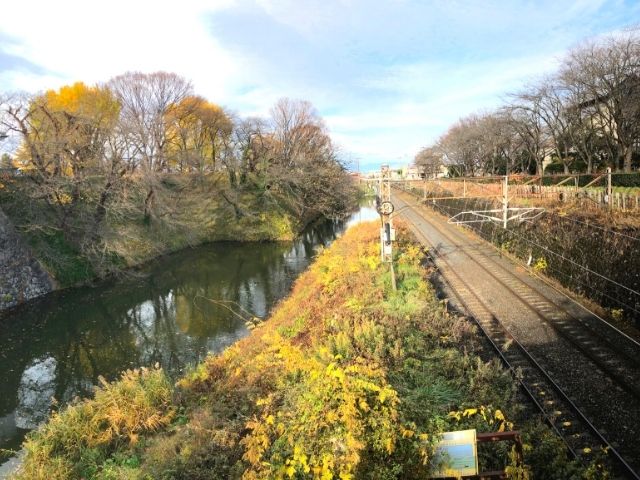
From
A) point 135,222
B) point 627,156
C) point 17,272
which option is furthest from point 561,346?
point 135,222

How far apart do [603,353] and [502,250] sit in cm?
1417

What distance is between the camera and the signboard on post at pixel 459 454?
6.05 m

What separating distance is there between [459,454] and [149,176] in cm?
3294

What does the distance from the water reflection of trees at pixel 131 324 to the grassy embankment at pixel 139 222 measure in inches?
93.4

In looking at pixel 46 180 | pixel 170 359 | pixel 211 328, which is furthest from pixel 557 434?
pixel 46 180

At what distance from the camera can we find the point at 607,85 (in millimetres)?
29141

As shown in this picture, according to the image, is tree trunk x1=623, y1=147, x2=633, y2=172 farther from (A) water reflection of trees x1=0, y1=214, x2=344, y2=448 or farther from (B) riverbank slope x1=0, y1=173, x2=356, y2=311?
(B) riverbank slope x1=0, y1=173, x2=356, y2=311

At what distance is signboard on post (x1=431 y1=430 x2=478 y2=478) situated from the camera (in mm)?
6055

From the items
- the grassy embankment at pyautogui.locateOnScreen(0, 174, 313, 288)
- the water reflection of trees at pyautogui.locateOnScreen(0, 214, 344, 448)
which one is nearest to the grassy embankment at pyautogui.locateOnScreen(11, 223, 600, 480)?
the water reflection of trees at pyautogui.locateOnScreen(0, 214, 344, 448)

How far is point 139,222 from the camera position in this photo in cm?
3697

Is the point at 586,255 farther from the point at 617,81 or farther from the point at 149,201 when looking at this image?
the point at 149,201

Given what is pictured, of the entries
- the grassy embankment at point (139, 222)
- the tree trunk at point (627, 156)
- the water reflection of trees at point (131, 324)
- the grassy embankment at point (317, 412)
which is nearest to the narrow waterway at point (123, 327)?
the water reflection of trees at point (131, 324)

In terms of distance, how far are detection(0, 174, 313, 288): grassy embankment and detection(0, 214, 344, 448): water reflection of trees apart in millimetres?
2373

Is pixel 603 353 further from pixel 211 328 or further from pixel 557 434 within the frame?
pixel 211 328
